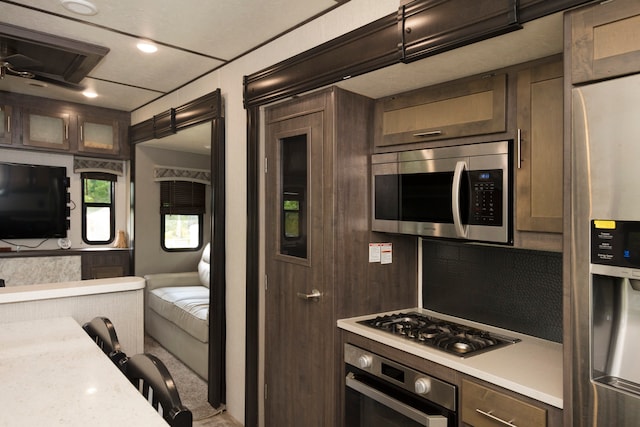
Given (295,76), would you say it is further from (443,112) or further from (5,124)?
(5,124)

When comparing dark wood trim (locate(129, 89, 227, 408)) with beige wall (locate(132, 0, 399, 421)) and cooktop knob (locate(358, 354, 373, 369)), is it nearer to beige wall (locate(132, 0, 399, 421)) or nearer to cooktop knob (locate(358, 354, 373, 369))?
beige wall (locate(132, 0, 399, 421))

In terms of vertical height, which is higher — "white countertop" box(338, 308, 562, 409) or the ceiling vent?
the ceiling vent

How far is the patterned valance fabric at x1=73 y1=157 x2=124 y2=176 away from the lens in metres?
4.65

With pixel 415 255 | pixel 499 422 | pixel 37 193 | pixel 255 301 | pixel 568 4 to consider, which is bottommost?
pixel 499 422

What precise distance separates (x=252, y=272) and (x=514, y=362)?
5.52 feet

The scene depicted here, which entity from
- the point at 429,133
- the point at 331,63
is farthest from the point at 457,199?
the point at 331,63

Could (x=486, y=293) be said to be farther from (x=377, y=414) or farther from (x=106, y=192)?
(x=106, y=192)

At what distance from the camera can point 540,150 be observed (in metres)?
1.74

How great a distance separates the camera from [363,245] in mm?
2391

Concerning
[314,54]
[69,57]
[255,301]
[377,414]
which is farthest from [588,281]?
[69,57]

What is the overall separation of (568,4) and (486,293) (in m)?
1.44

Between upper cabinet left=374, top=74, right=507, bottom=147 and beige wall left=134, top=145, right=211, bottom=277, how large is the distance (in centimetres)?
342

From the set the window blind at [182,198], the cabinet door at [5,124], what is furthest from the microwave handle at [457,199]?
the cabinet door at [5,124]

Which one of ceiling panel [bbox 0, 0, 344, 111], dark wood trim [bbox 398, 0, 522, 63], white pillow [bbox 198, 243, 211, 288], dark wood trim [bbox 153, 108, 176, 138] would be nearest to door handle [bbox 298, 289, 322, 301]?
dark wood trim [bbox 398, 0, 522, 63]
